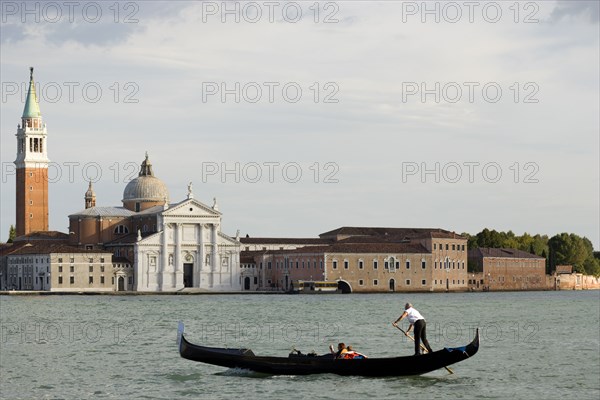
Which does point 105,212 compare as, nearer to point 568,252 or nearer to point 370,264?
point 370,264

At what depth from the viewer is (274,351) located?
32281mm

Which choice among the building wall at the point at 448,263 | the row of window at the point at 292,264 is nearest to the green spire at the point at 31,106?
the row of window at the point at 292,264

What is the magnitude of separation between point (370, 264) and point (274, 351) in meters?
62.0

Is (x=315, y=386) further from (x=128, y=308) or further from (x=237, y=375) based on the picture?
(x=128, y=308)

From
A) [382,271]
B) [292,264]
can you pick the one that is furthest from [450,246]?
[292,264]

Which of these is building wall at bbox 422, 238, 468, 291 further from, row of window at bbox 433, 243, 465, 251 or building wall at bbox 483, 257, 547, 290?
building wall at bbox 483, 257, 547, 290

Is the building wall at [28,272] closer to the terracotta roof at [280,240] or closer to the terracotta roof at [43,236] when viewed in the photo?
the terracotta roof at [43,236]

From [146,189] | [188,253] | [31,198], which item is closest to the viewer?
[188,253]

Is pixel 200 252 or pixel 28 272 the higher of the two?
pixel 200 252

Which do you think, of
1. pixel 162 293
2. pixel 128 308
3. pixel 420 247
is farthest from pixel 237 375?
pixel 420 247

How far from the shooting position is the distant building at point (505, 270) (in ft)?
344

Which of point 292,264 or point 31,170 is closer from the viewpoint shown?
point 292,264

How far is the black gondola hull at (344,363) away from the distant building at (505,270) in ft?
259

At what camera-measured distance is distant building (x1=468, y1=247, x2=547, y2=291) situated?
344 feet
